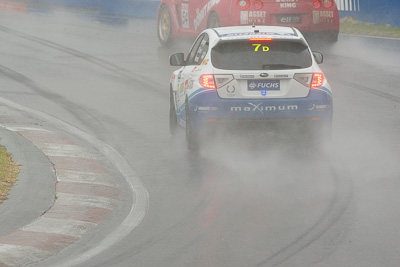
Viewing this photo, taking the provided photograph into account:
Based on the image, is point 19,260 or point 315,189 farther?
point 315,189

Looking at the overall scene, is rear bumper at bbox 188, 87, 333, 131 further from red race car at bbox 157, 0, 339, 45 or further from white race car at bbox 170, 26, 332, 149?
red race car at bbox 157, 0, 339, 45

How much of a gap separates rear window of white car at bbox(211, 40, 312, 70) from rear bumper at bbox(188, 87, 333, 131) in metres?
0.39

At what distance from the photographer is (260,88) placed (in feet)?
40.5

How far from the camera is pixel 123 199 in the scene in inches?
420

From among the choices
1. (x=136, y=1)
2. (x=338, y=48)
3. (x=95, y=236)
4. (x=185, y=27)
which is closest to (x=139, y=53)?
(x=185, y=27)

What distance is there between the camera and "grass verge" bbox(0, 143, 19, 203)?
10688 mm

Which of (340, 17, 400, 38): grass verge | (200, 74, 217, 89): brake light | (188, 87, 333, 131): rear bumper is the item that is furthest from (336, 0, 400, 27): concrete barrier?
(200, 74, 217, 89): brake light

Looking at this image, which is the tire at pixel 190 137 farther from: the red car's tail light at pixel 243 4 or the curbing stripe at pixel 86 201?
the red car's tail light at pixel 243 4

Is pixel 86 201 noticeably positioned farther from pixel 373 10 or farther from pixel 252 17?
pixel 373 10

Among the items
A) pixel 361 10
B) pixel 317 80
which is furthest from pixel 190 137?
pixel 361 10

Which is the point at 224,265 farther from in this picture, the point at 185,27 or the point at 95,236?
the point at 185,27

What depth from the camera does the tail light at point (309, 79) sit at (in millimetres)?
12398

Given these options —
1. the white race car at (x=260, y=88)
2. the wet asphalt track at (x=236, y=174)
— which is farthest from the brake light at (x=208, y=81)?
the wet asphalt track at (x=236, y=174)

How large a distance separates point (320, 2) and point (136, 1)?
1322cm
